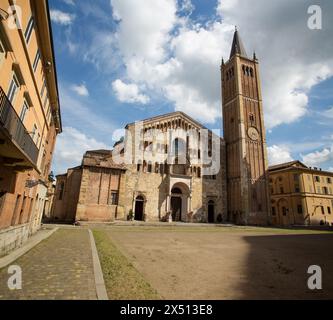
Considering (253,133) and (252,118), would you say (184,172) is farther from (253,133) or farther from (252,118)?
(252,118)

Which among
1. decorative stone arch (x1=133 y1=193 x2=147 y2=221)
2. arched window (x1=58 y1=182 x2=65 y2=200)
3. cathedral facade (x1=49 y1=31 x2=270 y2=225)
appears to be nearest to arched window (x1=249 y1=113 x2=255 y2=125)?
cathedral facade (x1=49 y1=31 x2=270 y2=225)

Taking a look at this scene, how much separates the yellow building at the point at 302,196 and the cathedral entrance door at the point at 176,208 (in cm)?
2302

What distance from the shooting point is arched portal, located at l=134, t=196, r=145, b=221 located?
98.6ft

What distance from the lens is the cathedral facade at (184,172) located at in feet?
88.7

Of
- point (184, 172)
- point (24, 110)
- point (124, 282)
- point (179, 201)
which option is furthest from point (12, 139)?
point (179, 201)

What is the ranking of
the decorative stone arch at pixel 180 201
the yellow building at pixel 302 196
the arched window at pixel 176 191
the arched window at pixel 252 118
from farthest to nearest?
the yellow building at pixel 302 196, the arched window at pixel 252 118, the arched window at pixel 176 191, the decorative stone arch at pixel 180 201

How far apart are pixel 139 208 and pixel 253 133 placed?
22594 mm

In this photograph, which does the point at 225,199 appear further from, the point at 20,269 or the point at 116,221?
the point at 20,269

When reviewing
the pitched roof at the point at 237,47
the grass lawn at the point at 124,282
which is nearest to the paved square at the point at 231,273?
the grass lawn at the point at 124,282

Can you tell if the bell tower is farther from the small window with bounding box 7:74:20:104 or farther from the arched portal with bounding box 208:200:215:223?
the small window with bounding box 7:74:20:104

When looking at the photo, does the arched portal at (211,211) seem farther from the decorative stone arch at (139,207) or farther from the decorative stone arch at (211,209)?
the decorative stone arch at (139,207)

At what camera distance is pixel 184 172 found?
3347 centimetres

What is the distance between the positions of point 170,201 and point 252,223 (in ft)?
41.3

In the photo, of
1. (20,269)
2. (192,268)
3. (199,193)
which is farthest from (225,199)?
(20,269)
